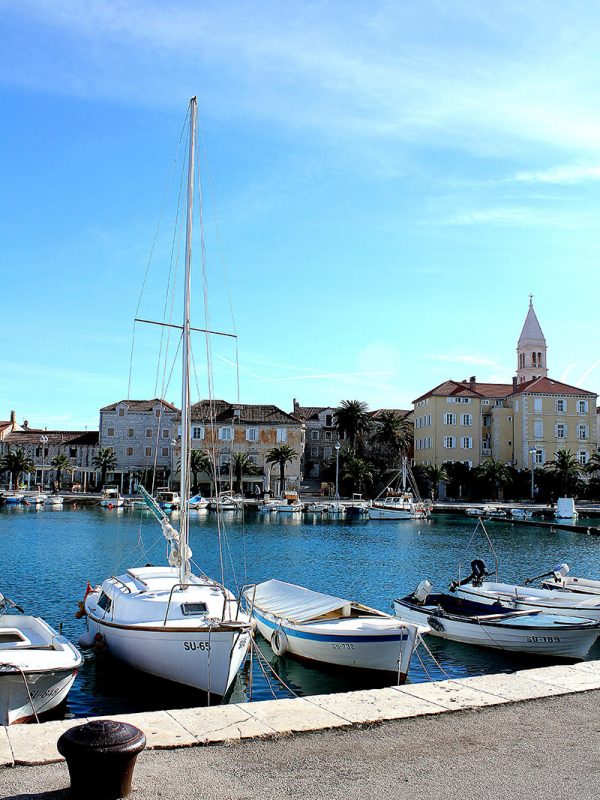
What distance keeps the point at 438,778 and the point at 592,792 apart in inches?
58.0

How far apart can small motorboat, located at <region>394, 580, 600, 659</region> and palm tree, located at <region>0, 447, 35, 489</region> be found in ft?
312

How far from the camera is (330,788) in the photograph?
7410 millimetres

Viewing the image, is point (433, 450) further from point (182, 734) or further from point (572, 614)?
point (182, 734)

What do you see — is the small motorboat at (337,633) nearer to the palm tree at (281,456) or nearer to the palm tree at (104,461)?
the palm tree at (281,456)

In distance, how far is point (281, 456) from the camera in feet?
339

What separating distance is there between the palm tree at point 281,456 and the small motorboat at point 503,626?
262 feet

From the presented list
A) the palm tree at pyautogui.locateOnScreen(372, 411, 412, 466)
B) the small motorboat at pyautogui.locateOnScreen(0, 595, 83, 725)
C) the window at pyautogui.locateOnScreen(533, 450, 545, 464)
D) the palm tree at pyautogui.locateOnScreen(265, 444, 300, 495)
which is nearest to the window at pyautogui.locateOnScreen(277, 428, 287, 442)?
the palm tree at pyautogui.locateOnScreen(265, 444, 300, 495)

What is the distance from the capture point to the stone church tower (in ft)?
392

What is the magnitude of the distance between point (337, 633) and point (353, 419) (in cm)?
9268

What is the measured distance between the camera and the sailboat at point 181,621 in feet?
51.4

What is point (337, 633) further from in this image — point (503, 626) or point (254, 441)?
point (254, 441)

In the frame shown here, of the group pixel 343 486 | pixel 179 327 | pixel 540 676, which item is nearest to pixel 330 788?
pixel 540 676

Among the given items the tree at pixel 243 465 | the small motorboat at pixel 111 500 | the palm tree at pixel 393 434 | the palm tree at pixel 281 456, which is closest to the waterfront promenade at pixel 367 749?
the small motorboat at pixel 111 500

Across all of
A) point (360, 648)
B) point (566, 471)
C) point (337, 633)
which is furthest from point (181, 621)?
point (566, 471)
